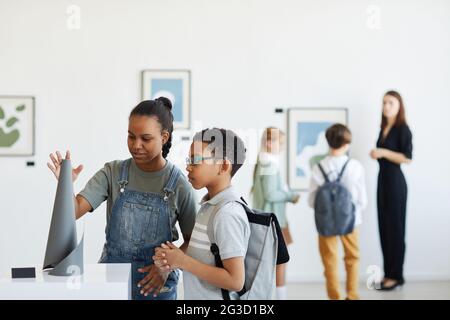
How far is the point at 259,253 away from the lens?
160 cm

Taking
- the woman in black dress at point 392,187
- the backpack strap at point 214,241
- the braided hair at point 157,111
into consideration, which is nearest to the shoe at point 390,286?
the woman in black dress at point 392,187

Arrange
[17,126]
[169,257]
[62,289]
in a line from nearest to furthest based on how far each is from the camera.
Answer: [62,289] → [169,257] → [17,126]

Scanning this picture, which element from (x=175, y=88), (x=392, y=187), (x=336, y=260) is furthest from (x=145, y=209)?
(x=392, y=187)

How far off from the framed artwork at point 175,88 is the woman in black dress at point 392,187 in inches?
60.9

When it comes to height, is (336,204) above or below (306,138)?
below

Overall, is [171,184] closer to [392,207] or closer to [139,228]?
[139,228]

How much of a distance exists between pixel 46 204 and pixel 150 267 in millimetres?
3811

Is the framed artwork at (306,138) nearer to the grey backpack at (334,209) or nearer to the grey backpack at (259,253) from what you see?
the grey backpack at (334,209)

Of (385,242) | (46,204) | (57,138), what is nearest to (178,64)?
(57,138)

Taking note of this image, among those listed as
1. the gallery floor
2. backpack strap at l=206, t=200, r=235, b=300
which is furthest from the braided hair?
the gallery floor

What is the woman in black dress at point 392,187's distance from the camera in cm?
518

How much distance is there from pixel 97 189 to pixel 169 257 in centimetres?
41

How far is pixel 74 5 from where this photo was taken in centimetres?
534
